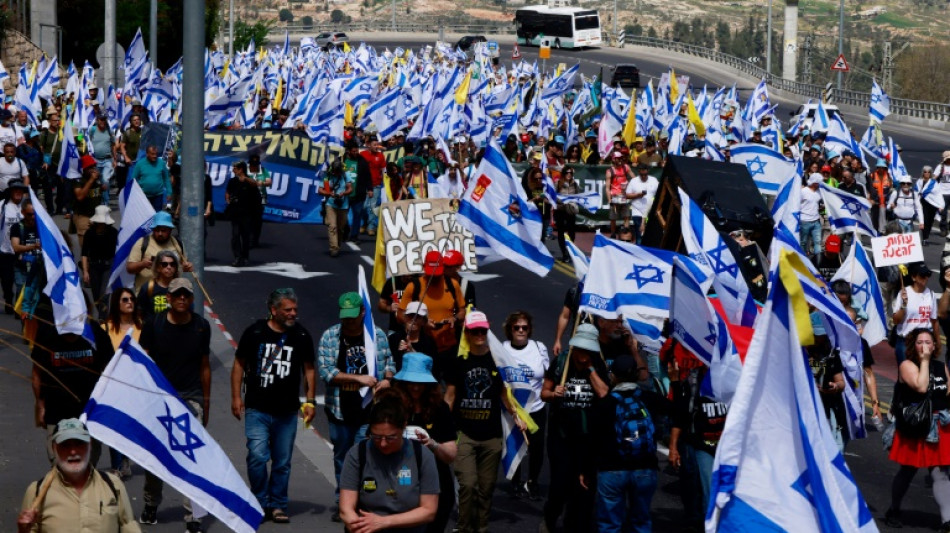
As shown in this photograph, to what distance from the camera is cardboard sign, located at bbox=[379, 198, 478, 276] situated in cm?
1501

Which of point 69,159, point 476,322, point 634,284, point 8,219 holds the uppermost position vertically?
point 476,322

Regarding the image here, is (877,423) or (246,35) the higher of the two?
(877,423)

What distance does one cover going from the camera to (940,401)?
11852mm

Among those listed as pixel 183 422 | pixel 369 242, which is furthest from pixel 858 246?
pixel 369 242

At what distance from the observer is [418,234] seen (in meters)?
15.6

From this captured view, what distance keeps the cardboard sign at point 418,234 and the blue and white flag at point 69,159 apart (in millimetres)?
10568

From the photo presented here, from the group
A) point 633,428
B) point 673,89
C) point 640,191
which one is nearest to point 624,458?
point 633,428

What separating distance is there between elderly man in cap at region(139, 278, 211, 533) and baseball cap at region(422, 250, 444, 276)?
8.39ft

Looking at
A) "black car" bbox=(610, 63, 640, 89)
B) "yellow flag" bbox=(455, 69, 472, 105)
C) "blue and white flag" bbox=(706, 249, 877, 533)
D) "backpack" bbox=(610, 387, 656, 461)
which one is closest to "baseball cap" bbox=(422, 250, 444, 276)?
"backpack" bbox=(610, 387, 656, 461)

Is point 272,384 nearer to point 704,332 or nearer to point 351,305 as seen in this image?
point 351,305

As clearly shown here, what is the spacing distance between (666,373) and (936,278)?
13.8 metres

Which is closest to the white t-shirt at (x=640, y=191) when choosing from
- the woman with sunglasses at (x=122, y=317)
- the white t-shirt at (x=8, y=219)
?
the white t-shirt at (x=8, y=219)

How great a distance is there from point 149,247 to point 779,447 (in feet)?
26.8

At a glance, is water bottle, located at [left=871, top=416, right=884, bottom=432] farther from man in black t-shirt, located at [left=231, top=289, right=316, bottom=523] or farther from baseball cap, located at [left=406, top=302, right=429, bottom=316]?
man in black t-shirt, located at [left=231, top=289, right=316, bottom=523]
